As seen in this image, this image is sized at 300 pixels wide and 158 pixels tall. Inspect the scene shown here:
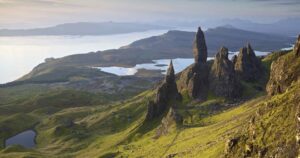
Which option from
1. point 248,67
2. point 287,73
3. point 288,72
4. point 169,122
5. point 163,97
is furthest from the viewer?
point 248,67

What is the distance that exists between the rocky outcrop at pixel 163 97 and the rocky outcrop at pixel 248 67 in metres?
33.3

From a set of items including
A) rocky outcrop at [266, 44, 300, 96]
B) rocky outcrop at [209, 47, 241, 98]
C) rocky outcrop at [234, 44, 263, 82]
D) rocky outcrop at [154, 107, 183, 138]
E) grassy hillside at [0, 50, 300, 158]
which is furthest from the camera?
rocky outcrop at [234, 44, 263, 82]

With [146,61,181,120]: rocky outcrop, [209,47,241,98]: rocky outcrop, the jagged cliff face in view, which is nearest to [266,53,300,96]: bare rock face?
the jagged cliff face

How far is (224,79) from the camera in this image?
184 meters

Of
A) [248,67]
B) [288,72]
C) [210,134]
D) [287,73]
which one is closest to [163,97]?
[248,67]

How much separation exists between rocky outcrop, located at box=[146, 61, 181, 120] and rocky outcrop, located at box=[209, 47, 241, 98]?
1894 cm

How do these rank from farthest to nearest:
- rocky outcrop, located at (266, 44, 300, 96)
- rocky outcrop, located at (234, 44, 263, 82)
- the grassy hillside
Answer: rocky outcrop, located at (234, 44, 263, 82), rocky outcrop, located at (266, 44, 300, 96), the grassy hillside

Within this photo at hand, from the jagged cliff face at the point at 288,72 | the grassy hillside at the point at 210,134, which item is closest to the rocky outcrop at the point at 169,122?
the grassy hillside at the point at 210,134

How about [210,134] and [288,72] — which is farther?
[210,134]

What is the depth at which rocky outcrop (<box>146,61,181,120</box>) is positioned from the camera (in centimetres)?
18888

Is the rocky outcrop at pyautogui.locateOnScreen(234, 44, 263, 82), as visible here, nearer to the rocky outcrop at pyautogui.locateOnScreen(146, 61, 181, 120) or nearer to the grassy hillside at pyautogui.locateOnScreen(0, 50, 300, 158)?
the grassy hillside at pyautogui.locateOnScreen(0, 50, 300, 158)

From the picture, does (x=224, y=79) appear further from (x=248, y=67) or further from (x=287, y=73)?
(x=287, y=73)

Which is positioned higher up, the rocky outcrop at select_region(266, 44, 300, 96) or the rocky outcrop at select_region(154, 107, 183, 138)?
the rocky outcrop at select_region(266, 44, 300, 96)

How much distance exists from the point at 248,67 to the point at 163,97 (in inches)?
1777
